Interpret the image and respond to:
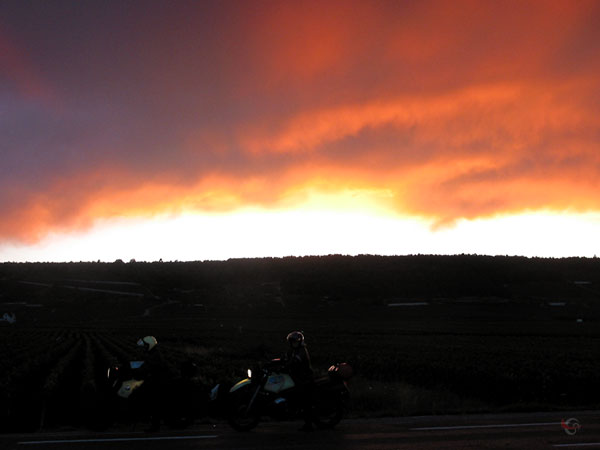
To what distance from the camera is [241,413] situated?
1461 cm

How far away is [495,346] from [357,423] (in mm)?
47165

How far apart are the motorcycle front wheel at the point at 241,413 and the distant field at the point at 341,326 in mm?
4441

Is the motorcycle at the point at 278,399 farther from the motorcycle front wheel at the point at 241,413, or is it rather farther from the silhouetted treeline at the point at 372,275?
the silhouetted treeline at the point at 372,275

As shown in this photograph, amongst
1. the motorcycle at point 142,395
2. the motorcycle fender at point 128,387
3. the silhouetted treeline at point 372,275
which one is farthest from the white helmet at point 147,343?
the silhouetted treeline at point 372,275

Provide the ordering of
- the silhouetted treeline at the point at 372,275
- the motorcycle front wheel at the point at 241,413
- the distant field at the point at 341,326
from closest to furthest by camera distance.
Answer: the motorcycle front wheel at the point at 241,413 → the distant field at the point at 341,326 → the silhouetted treeline at the point at 372,275

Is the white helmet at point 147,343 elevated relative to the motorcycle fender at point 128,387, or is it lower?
elevated

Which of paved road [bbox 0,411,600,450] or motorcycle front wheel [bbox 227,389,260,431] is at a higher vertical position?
motorcycle front wheel [bbox 227,389,260,431]

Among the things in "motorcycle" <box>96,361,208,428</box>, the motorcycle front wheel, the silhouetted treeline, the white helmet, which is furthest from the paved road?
the silhouetted treeline

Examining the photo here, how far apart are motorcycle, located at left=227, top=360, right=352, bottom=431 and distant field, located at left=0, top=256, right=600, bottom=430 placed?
13.1 feet

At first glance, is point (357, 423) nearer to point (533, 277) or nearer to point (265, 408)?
point (265, 408)

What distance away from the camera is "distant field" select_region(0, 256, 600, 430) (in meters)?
28.6

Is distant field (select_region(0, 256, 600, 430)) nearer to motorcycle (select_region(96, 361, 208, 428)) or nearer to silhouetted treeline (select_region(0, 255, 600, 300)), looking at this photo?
silhouetted treeline (select_region(0, 255, 600, 300))

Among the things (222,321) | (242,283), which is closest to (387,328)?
(222,321)

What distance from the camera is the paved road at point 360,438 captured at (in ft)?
40.6
